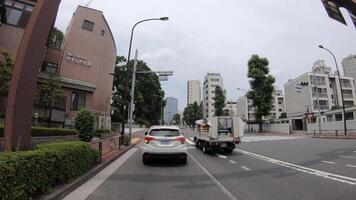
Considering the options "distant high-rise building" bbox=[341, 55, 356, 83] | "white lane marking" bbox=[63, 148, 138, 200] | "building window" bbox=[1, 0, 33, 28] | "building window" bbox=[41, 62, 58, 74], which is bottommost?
"white lane marking" bbox=[63, 148, 138, 200]

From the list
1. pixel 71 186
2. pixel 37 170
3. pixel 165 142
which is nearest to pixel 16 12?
pixel 165 142

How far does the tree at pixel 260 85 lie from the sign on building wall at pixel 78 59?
98.5 ft

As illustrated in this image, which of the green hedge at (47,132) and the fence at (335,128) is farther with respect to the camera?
the fence at (335,128)

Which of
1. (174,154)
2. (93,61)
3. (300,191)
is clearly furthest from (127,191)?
(93,61)

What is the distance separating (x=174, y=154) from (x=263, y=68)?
48.1m

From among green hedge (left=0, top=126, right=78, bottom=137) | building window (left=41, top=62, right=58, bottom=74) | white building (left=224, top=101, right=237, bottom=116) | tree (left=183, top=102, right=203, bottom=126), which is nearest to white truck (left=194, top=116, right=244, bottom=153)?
green hedge (left=0, top=126, right=78, bottom=137)

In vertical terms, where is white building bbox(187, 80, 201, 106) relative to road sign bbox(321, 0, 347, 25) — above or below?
above

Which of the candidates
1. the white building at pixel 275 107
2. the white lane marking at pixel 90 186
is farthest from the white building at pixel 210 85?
the white lane marking at pixel 90 186

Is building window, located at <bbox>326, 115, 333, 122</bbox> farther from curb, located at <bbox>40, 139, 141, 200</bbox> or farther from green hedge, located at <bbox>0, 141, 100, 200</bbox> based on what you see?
green hedge, located at <bbox>0, 141, 100, 200</bbox>

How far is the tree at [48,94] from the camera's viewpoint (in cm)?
2975

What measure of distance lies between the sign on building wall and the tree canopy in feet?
98.5

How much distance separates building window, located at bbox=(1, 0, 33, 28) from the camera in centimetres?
3300

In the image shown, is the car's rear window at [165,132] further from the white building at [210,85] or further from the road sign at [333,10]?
the white building at [210,85]

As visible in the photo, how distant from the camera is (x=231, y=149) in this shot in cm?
1928
